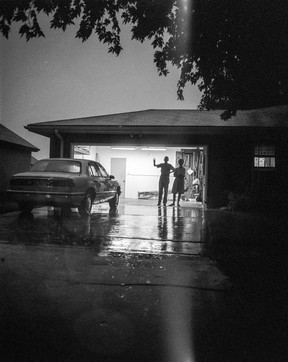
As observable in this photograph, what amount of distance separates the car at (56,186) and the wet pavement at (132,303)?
7.43 ft

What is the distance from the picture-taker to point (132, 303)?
113 inches

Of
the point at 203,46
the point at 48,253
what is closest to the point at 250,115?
the point at 203,46

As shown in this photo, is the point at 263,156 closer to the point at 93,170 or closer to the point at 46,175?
the point at 93,170

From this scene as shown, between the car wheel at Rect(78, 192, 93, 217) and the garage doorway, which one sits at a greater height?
the garage doorway

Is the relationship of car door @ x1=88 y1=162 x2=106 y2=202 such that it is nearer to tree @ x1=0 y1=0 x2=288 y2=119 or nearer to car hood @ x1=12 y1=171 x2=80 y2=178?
car hood @ x1=12 y1=171 x2=80 y2=178

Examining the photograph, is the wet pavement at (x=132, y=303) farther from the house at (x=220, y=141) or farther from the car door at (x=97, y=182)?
the house at (x=220, y=141)

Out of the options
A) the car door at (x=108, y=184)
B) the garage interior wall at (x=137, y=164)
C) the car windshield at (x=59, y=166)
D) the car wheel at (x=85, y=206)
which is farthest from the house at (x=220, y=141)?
the garage interior wall at (x=137, y=164)

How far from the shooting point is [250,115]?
13.4 metres

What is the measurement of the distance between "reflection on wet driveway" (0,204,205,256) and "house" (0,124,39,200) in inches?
290

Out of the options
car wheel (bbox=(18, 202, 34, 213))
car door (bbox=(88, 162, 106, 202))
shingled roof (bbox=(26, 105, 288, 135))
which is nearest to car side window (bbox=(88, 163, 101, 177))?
car door (bbox=(88, 162, 106, 202))

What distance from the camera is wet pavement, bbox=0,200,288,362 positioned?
6.97ft

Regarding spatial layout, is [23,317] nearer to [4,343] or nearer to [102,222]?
[4,343]

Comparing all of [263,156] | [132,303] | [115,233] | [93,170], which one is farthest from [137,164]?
[132,303]

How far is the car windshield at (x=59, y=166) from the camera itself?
853 centimetres
